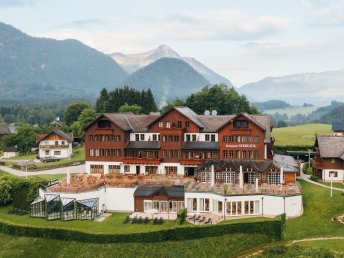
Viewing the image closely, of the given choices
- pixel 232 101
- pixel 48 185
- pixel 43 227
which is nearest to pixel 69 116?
pixel 232 101

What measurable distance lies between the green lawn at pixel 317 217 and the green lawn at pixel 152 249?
12.7 feet

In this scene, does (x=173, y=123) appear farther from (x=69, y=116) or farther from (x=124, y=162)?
(x=69, y=116)

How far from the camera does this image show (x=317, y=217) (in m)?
48.2

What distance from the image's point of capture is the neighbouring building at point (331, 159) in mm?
59969

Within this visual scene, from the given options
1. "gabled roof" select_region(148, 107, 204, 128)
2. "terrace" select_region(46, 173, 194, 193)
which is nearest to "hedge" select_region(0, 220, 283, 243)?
"terrace" select_region(46, 173, 194, 193)

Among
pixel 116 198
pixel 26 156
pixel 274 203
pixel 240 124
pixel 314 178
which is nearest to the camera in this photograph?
pixel 274 203

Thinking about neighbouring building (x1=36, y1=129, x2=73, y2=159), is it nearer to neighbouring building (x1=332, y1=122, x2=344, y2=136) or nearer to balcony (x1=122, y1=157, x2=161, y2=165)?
balcony (x1=122, y1=157, x2=161, y2=165)

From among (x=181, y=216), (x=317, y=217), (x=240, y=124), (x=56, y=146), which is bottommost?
(x=317, y=217)

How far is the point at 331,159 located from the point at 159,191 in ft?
79.7

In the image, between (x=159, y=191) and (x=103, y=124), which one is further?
(x=103, y=124)

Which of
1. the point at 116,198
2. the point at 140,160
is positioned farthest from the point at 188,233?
the point at 140,160

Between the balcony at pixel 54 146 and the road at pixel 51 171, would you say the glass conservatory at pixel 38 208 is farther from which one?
the balcony at pixel 54 146

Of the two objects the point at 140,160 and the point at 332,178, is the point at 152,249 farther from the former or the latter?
the point at 332,178

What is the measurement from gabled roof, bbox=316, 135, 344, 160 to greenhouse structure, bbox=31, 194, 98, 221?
3141 centimetres
